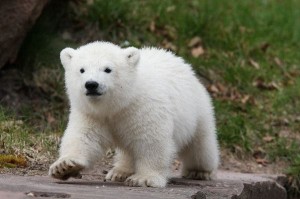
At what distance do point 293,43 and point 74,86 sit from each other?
6.91 meters

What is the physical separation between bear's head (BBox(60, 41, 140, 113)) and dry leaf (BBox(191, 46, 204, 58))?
514 centimetres

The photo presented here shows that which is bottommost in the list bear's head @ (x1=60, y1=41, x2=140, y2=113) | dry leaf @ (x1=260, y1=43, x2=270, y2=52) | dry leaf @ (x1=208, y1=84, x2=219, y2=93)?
bear's head @ (x1=60, y1=41, x2=140, y2=113)

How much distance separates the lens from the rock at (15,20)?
29.1ft

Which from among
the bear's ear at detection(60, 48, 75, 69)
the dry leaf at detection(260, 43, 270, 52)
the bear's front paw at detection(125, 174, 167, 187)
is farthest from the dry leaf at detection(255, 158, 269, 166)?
the bear's ear at detection(60, 48, 75, 69)

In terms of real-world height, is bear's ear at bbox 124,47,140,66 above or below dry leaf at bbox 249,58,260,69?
below

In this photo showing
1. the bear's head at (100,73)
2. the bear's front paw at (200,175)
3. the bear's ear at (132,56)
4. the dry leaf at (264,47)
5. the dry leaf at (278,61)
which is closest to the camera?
the bear's head at (100,73)

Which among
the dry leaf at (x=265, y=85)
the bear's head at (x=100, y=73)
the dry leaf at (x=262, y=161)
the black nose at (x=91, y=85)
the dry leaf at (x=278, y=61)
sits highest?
the dry leaf at (x=278, y=61)

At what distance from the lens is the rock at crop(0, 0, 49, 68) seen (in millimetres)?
8859

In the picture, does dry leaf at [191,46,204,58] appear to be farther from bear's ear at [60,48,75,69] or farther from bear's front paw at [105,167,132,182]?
bear's ear at [60,48,75,69]

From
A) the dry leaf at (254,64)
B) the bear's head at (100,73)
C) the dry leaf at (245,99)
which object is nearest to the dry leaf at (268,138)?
the dry leaf at (245,99)

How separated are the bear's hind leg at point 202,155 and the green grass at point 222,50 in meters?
2.16

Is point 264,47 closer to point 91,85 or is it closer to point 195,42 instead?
point 195,42

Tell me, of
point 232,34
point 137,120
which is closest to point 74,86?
point 137,120

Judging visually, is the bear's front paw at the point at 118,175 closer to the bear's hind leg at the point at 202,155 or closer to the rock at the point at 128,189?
the rock at the point at 128,189
